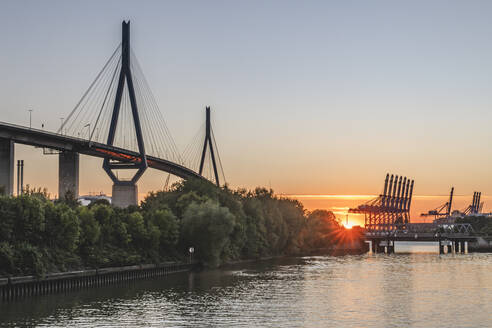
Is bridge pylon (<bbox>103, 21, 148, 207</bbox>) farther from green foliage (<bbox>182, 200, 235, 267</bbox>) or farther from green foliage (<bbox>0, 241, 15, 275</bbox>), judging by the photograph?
green foliage (<bbox>0, 241, 15, 275</bbox>)

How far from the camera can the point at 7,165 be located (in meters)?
70.2

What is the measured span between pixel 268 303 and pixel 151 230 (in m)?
28.1

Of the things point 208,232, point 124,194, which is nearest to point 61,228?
point 208,232

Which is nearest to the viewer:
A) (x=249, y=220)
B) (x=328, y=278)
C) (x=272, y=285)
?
(x=272, y=285)

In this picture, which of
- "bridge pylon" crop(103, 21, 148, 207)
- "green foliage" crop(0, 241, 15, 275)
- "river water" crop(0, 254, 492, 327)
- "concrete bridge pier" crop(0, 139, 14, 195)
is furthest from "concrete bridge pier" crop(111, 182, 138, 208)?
"green foliage" crop(0, 241, 15, 275)

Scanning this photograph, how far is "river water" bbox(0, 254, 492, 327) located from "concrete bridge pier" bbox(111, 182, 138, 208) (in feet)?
65.9

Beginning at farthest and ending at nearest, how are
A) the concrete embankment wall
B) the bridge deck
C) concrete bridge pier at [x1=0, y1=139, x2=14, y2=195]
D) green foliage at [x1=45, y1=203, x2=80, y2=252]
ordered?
the bridge deck
concrete bridge pier at [x1=0, y1=139, x2=14, y2=195]
green foliage at [x1=45, y1=203, x2=80, y2=252]
the concrete embankment wall

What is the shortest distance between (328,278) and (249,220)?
34.3 m

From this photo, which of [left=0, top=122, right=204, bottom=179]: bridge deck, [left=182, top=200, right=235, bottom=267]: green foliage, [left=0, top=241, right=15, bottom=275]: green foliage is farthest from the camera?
[left=182, top=200, right=235, bottom=267]: green foliage

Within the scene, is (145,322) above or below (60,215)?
below

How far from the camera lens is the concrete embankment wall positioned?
162ft

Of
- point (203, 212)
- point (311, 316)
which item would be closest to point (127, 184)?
point (203, 212)

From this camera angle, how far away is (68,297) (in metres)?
51.4

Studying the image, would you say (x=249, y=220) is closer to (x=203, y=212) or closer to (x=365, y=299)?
(x=203, y=212)
